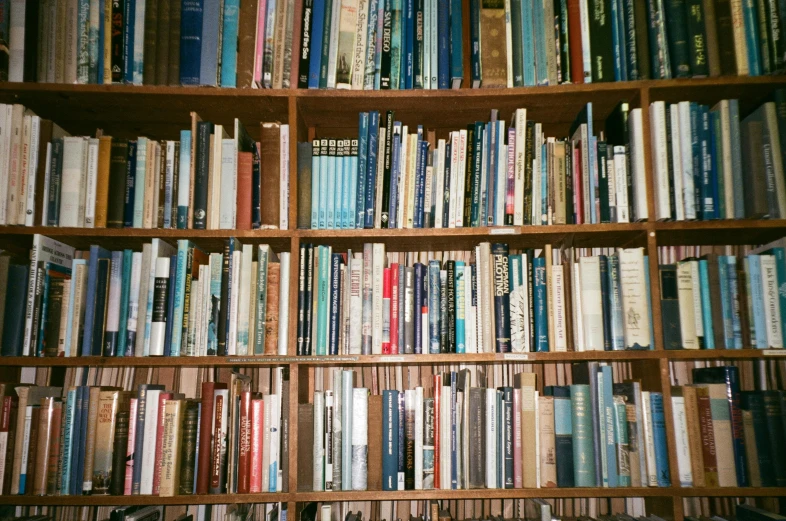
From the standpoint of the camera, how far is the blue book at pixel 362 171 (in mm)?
1732

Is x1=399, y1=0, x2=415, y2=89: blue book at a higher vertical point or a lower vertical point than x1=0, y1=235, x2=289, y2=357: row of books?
higher

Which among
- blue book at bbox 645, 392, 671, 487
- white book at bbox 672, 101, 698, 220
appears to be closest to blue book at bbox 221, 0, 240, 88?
white book at bbox 672, 101, 698, 220

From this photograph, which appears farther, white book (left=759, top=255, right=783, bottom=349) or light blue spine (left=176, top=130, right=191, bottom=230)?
light blue spine (left=176, top=130, right=191, bottom=230)

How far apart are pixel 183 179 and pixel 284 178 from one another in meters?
0.33

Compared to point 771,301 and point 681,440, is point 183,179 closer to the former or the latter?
point 681,440

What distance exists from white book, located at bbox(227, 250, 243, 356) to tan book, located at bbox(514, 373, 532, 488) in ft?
2.99

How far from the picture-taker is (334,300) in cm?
170

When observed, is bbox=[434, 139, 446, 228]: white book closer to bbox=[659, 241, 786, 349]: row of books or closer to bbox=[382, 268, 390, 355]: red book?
bbox=[382, 268, 390, 355]: red book

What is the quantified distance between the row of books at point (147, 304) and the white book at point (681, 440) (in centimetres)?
122

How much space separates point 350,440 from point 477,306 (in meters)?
0.58

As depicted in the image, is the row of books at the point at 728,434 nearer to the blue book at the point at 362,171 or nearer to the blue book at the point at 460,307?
the blue book at the point at 460,307

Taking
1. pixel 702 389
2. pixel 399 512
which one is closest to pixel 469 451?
pixel 399 512

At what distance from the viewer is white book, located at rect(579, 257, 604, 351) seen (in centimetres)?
166

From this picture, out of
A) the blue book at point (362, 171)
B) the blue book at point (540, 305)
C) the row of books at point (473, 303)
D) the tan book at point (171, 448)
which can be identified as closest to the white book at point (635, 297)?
the row of books at point (473, 303)
